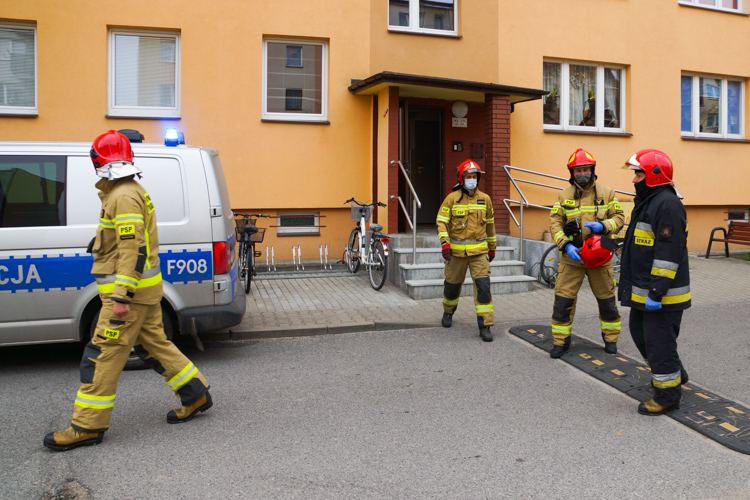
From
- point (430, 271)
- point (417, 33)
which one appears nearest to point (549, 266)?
point (430, 271)

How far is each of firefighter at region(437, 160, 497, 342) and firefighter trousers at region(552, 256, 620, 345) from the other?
3.23 ft

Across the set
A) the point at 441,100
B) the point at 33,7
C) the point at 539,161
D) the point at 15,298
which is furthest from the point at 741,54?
the point at 15,298

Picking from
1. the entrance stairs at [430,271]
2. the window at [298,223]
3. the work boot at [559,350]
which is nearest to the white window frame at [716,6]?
the entrance stairs at [430,271]

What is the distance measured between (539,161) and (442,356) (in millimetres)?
7492

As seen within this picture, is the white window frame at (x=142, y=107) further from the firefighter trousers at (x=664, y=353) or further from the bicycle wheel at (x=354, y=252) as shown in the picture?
the firefighter trousers at (x=664, y=353)

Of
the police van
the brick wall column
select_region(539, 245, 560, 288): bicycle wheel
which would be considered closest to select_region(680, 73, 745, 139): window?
the brick wall column

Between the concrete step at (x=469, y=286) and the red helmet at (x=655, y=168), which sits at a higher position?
the red helmet at (x=655, y=168)

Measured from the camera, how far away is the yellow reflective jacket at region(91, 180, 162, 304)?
4230mm

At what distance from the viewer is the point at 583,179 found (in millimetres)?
6383

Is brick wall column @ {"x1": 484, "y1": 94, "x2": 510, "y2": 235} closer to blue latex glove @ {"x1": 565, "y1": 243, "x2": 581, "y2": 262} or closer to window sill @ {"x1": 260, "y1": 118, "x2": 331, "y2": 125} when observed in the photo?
window sill @ {"x1": 260, "y1": 118, "x2": 331, "y2": 125}

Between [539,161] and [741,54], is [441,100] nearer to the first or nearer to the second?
[539,161]

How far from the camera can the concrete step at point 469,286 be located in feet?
30.6

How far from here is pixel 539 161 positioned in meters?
13.0

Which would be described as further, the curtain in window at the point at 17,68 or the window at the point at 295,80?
the window at the point at 295,80
